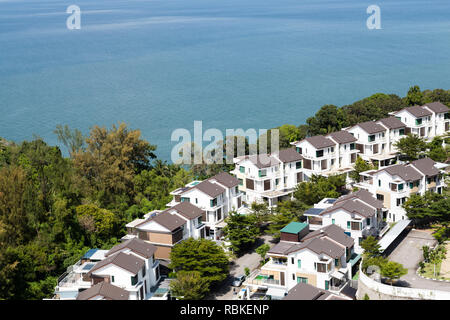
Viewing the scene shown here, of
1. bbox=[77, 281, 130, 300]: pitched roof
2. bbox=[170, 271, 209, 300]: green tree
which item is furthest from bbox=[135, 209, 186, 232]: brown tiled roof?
bbox=[77, 281, 130, 300]: pitched roof

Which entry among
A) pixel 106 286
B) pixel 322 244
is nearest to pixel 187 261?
pixel 106 286

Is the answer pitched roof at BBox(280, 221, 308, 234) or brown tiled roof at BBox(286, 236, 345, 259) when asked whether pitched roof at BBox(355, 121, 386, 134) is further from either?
brown tiled roof at BBox(286, 236, 345, 259)

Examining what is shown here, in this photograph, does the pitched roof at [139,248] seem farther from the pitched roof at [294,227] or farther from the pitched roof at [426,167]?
the pitched roof at [426,167]

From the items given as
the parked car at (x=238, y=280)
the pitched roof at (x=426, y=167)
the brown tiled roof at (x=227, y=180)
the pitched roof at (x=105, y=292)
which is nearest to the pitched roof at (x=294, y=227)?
the parked car at (x=238, y=280)
